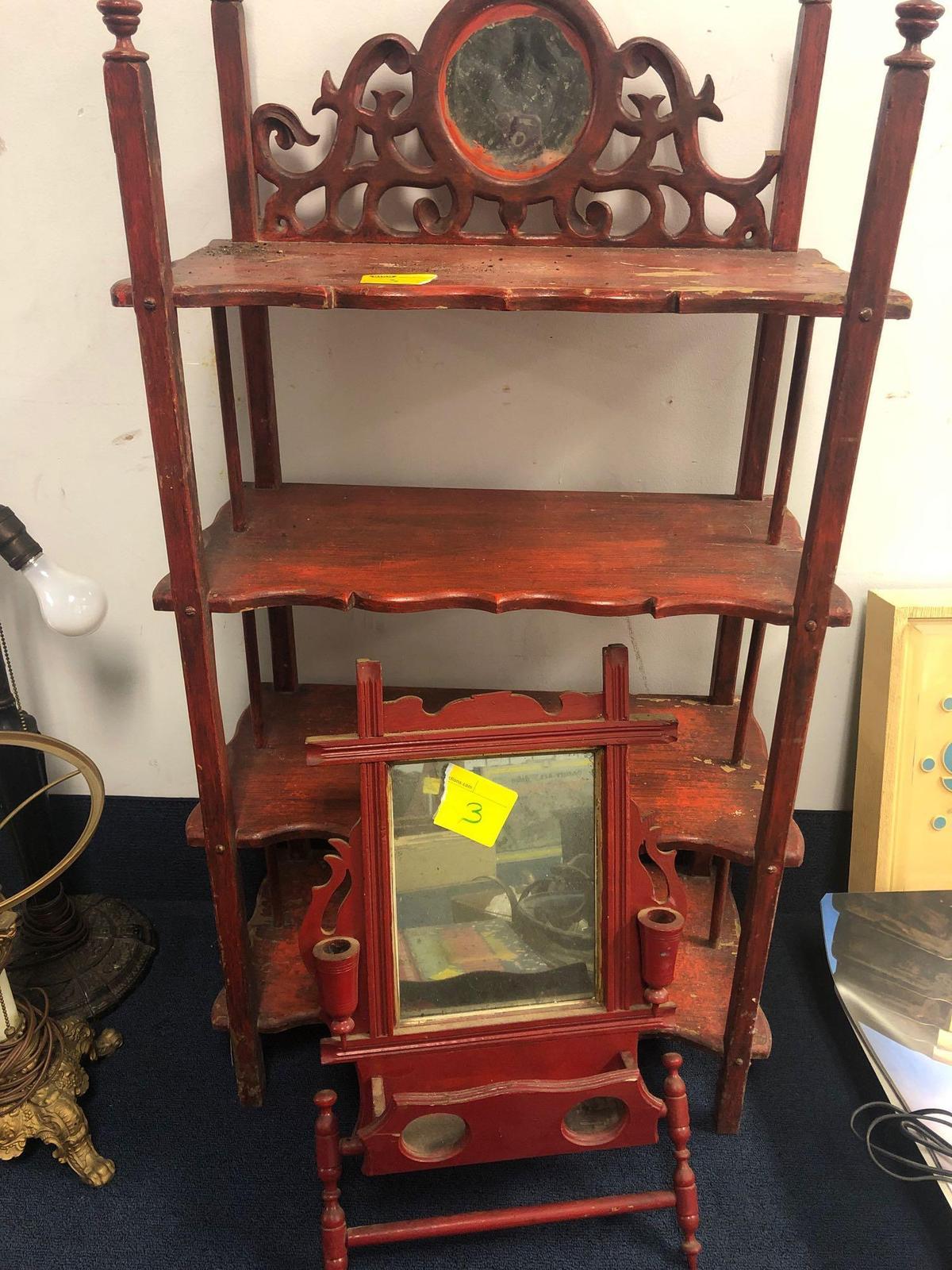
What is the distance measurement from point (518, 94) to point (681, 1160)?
1441 millimetres

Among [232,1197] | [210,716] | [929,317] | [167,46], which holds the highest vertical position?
[167,46]

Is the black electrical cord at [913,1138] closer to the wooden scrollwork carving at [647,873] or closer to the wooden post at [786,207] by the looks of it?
the wooden scrollwork carving at [647,873]

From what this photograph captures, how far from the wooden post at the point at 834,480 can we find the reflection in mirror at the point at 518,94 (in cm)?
45

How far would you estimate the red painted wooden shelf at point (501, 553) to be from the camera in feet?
4.13

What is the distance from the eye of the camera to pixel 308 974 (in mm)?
1654

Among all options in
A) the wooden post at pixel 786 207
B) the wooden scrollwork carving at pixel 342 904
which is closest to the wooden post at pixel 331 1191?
the wooden scrollwork carving at pixel 342 904

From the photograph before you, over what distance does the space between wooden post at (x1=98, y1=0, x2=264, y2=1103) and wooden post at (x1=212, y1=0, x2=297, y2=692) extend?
26cm

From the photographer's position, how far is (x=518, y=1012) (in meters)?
1.38

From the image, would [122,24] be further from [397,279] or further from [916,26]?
[916,26]

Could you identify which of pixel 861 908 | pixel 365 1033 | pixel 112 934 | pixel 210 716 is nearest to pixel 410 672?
pixel 210 716

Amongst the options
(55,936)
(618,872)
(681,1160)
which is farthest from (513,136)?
(55,936)

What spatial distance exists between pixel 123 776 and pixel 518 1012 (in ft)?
3.09

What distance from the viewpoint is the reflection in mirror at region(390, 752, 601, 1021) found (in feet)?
4.46

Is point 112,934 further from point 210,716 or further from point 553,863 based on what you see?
point 553,863
